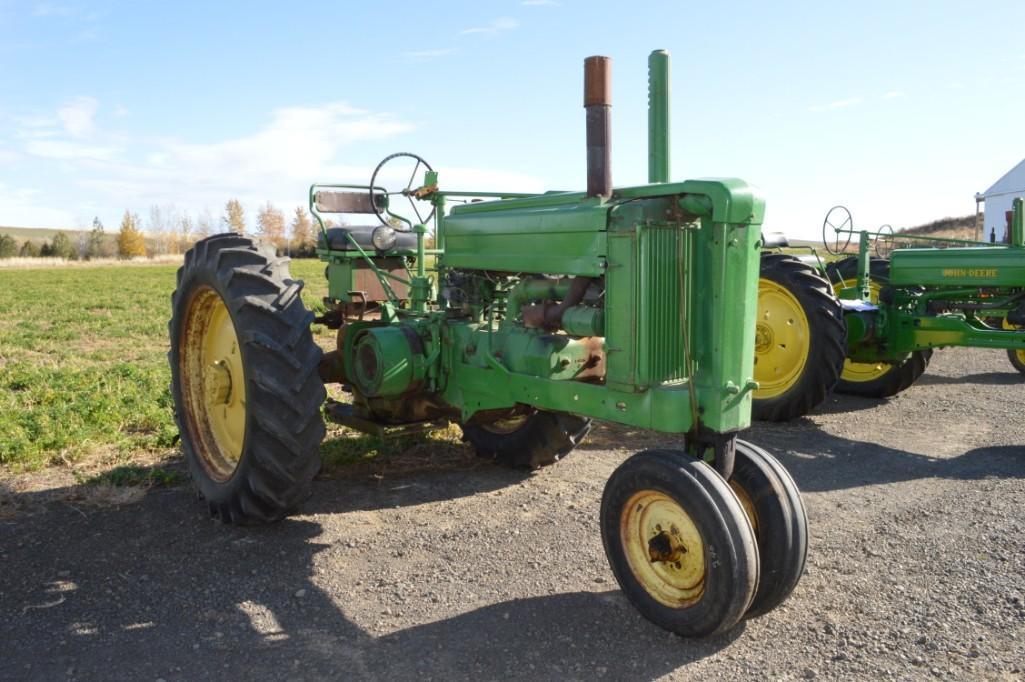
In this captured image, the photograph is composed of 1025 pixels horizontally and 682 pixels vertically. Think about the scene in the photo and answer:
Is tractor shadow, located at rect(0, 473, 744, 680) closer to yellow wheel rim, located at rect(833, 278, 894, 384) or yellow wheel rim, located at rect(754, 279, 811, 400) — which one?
yellow wheel rim, located at rect(754, 279, 811, 400)

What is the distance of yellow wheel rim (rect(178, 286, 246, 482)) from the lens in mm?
4539

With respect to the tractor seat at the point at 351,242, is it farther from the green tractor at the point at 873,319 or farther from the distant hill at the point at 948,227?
the distant hill at the point at 948,227

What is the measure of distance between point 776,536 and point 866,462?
9.86ft

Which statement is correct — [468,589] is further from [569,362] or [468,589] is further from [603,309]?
[603,309]

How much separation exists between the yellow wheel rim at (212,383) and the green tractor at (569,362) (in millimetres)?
12

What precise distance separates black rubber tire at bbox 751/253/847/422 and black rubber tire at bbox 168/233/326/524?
4069mm

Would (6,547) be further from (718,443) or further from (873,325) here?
(873,325)

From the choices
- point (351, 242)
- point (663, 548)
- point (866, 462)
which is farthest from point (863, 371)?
point (663, 548)

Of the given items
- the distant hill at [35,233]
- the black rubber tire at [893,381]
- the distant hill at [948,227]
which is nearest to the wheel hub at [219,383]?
the black rubber tire at [893,381]

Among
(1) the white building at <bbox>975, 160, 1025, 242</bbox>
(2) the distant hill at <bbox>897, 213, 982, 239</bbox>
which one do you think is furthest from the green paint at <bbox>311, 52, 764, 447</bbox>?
(2) the distant hill at <bbox>897, 213, 982, 239</bbox>

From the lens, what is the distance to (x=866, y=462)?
5.76 meters

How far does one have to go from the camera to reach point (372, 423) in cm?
493

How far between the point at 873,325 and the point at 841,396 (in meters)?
1.04

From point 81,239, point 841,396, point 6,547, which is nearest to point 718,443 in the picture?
point 6,547
